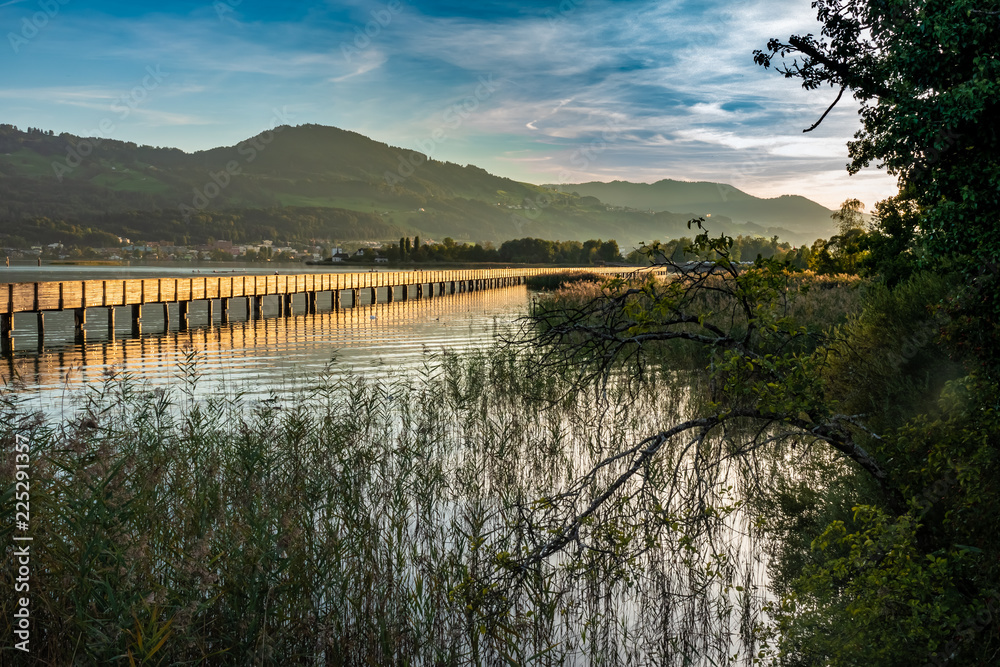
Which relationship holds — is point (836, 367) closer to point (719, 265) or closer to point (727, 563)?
point (727, 563)

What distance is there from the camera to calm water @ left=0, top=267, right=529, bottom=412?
16.5 metres

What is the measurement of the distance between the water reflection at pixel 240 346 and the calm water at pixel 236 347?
30 millimetres

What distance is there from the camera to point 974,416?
4992 mm

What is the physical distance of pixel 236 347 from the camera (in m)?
23.5

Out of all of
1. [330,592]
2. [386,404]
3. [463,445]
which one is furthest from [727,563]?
[386,404]

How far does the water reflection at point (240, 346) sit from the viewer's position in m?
17.1

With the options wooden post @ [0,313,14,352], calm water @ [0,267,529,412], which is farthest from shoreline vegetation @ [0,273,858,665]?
wooden post @ [0,313,14,352]

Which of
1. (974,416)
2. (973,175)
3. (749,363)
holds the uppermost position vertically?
(973,175)

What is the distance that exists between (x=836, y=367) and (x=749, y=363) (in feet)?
12.2

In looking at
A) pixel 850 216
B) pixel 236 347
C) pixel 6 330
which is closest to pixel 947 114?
pixel 236 347

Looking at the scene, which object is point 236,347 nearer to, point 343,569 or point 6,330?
point 6,330

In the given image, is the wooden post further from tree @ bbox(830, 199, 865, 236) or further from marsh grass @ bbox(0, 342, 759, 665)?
tree @ bbox(830, 199, 865, 236)

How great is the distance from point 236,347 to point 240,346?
31 centimetres

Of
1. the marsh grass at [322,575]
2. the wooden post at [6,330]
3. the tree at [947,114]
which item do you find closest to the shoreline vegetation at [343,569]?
the marsh grass at [322,575]
